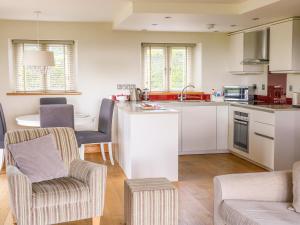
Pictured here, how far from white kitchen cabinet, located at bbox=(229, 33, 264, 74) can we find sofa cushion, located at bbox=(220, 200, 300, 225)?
158 inches

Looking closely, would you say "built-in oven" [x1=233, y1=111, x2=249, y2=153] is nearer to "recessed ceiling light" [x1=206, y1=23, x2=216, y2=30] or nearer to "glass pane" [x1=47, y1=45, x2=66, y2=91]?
"recessed ceiling light" [x1=206, y1=23, x2=216, y2=30]

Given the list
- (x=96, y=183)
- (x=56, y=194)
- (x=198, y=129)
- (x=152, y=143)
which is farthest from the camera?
(x=198, y=129)

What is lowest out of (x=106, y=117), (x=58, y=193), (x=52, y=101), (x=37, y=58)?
(x=58, y=193)

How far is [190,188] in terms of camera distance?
4.64 metres

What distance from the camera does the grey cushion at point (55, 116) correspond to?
4.98 meters

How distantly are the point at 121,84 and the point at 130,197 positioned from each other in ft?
12.6

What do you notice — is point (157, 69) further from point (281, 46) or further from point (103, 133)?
point (281, 46)

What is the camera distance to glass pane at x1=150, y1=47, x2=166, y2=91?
709 cm

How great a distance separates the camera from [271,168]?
17.2 feet

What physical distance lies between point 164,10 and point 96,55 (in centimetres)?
207

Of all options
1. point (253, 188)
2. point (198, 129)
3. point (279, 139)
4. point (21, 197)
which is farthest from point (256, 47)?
point (21, 197)

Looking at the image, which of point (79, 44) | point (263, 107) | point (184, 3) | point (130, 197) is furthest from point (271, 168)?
point (79, 44)

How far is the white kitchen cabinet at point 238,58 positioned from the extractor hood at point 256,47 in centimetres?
9

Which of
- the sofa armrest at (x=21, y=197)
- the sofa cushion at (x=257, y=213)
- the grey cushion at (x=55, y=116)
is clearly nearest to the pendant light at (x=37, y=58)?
the grey cushion at (x=55, y=116)
